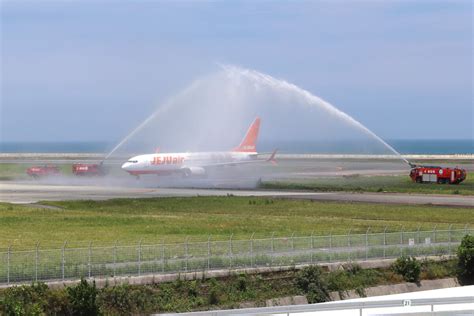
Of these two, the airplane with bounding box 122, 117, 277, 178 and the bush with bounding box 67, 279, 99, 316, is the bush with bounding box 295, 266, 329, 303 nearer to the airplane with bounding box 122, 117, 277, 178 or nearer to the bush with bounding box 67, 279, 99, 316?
the bush with bounding box 67, 279, 99, 316

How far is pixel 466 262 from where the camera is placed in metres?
58.4

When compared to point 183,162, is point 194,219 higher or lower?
lower

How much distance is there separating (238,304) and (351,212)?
40.1m

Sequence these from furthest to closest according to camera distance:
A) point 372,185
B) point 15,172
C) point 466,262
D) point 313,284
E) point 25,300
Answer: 1. point 15,172
2. point 372,185
3. point 466,262
4. point 313,284
5. point 25,300

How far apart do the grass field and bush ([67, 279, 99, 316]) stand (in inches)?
657

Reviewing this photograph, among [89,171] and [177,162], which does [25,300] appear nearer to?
[177,162]

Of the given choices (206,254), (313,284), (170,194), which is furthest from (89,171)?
(313,284)

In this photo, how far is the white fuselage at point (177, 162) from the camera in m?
139

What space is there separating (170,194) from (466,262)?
56816 mm

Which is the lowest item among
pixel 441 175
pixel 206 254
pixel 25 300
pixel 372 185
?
pixel 25 300

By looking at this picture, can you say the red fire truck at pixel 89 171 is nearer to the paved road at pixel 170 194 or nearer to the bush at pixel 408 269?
the paved road at pixel 170 194

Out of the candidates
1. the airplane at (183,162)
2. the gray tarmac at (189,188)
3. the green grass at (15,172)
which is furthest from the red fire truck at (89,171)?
the airplane at (183,162)

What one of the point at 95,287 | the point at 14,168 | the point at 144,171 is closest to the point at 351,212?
the point at 95,287

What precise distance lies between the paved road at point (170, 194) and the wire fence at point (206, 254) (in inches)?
1486
